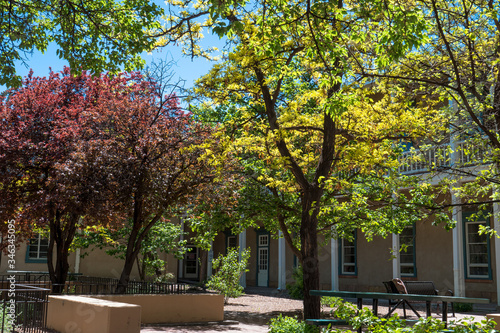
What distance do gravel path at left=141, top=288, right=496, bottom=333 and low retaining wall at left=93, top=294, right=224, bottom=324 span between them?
291 mm

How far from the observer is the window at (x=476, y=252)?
16.3m

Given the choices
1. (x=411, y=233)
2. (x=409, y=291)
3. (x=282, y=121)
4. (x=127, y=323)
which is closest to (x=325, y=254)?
(x=411, y=233)

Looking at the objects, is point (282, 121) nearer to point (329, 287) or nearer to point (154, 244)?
point (154, 244)

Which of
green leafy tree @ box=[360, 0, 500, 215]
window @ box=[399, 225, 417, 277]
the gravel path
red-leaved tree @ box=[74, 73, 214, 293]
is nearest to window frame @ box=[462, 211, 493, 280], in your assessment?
the gravel path

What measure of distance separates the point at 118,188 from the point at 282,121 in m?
3.81

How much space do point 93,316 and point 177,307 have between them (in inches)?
143

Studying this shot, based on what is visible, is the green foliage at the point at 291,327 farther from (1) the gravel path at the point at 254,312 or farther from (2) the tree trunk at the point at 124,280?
(2) the tree trunk at the point at 124,280

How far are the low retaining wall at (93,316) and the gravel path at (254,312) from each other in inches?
63.3

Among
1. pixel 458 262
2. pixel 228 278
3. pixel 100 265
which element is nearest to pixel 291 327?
pixel 228 278

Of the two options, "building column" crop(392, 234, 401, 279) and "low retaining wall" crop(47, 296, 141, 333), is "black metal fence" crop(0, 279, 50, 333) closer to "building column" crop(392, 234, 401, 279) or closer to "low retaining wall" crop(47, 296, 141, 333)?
"low retaining wall" crop(47, 296, 141, 333)

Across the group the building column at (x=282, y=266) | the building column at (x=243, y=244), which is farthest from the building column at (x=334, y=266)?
the building column at (x=243, y=244)

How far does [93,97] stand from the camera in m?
15.0

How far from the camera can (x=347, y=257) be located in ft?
68.7

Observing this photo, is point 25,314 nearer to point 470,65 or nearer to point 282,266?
point 470,65
